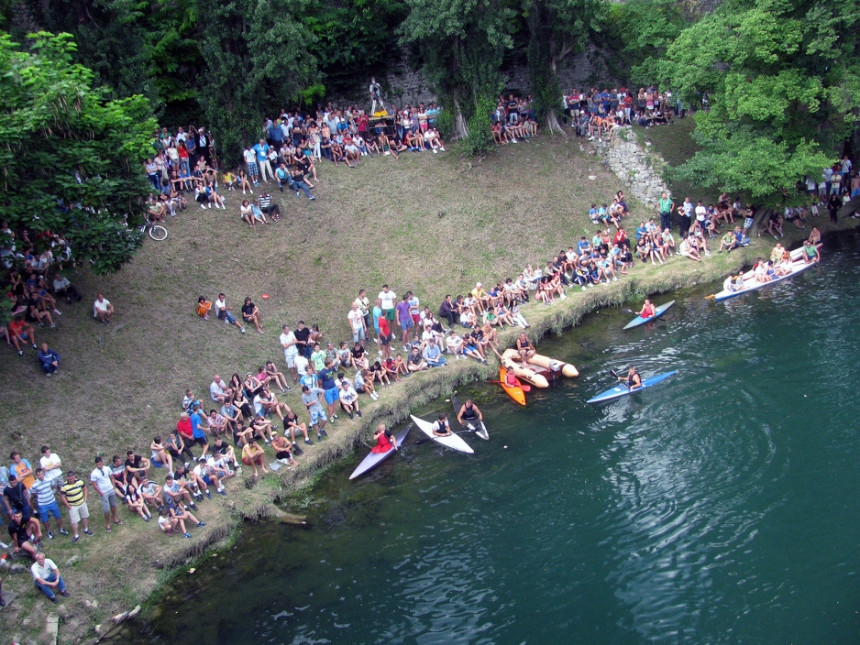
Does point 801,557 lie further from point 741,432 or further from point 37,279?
point 37,279

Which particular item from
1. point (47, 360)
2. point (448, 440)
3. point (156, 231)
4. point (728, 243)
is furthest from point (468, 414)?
point (728, 243)

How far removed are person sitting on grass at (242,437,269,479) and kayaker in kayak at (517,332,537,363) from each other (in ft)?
25.8

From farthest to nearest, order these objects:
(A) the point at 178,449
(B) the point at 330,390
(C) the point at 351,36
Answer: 1. (C) the point at 351,36
2. (B) the point at 330,390
3. (A) the point at 178,449

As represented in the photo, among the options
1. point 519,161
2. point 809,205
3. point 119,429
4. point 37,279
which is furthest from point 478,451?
point 809,205

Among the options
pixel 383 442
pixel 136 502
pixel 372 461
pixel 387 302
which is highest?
pixel 387 302

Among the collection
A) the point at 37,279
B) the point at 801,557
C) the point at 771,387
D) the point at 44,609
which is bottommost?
the point at 801,557

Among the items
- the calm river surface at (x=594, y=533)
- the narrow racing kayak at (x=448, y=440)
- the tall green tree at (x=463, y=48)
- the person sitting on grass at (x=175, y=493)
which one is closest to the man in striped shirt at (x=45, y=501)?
the person sitting on grass at (x=175, y=493)

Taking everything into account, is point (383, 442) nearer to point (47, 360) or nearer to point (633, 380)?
point (633, 380)

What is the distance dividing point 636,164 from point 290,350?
16930 mm

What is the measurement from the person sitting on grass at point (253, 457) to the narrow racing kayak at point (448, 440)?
392 centimetres

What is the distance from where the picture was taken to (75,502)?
13125 millimetres

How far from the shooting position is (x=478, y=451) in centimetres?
1623

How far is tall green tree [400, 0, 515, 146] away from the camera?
25.9 m

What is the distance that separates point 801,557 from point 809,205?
19.4m
